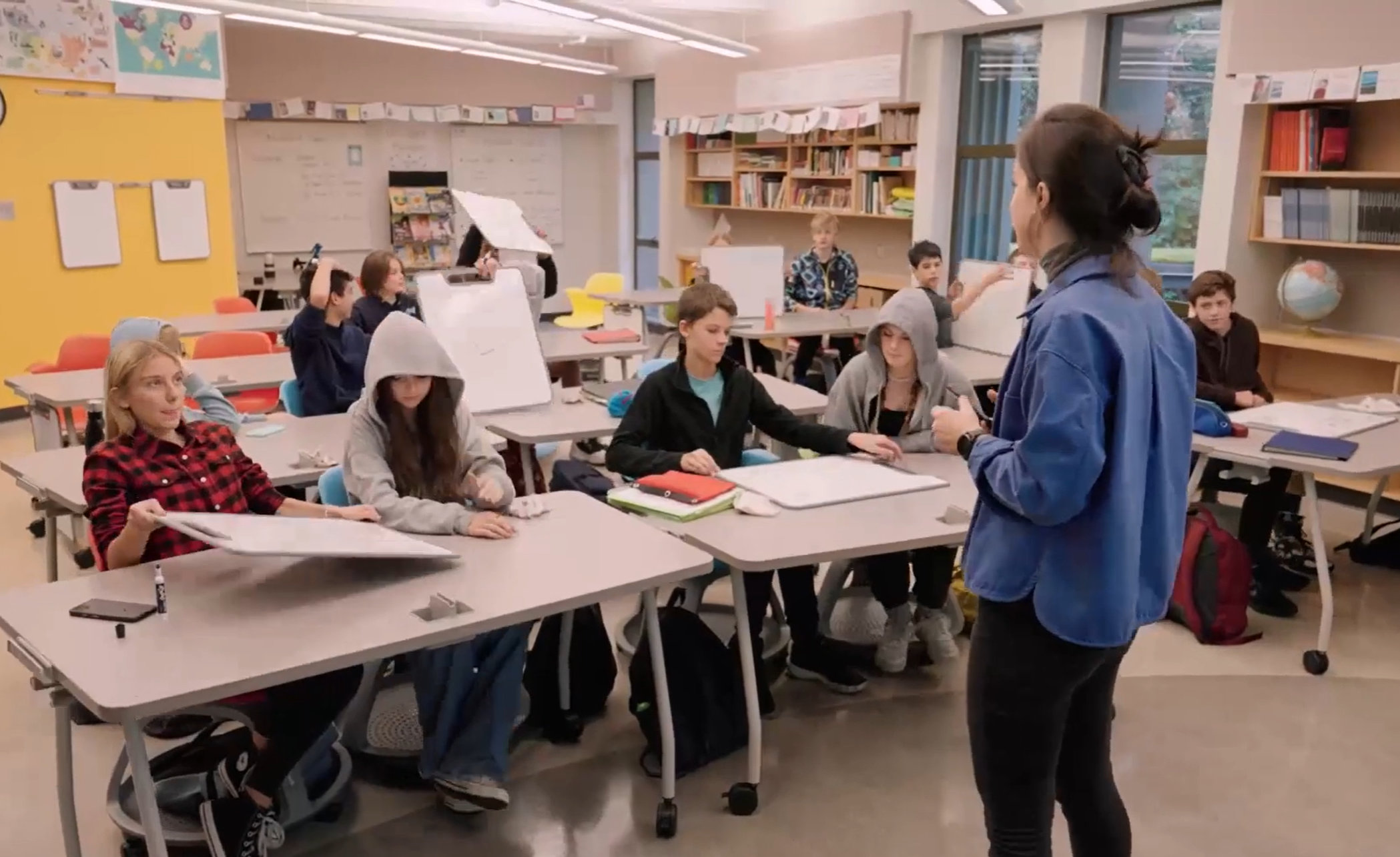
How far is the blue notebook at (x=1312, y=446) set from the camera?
349 cm

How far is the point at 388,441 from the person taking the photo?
270cm

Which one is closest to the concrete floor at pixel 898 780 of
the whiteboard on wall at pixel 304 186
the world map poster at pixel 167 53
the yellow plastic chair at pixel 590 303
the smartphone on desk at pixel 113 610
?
the smartphone on desk at pixel 113 610

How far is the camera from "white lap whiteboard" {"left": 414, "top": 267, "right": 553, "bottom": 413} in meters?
4.05

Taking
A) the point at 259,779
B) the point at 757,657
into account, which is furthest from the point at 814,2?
the point at 259,779

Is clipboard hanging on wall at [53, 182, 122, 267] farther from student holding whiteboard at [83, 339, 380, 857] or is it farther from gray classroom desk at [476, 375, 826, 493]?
student holding whiteboard at [83, 339, 380, 857]

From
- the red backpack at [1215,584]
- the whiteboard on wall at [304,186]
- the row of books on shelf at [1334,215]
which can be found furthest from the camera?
the whiteboard on wall at [304,186]

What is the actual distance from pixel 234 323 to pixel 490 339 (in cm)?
299

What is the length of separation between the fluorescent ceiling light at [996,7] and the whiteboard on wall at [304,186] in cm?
622

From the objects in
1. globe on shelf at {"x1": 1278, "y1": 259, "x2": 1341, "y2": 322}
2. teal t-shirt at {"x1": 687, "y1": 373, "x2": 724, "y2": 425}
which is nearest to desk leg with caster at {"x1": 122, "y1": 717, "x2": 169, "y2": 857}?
teal t-shirt at {"x1": 687, "y1": 373, "x2": 724, "y2": 425}

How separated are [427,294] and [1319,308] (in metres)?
4.20

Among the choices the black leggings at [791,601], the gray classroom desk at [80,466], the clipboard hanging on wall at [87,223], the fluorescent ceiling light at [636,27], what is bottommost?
the black leggings at [791,601]

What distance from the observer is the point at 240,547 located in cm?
193

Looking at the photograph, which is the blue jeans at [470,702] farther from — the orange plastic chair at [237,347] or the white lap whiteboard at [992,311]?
the white lap whiteboard at [992,311]

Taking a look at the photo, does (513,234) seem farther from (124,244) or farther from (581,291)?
(124,244)
